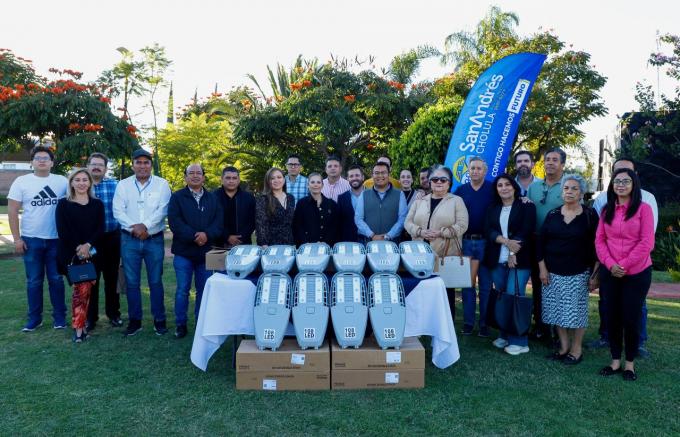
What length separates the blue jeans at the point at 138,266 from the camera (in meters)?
5.09

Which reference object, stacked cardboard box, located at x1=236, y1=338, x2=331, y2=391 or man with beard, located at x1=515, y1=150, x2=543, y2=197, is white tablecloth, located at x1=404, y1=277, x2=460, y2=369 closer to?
stacked cardboard box, located at x1=236, y1=338, x2=331, y2=391

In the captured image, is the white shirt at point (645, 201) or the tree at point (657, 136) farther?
the tree at point (657, 136)

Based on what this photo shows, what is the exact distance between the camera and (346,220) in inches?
216

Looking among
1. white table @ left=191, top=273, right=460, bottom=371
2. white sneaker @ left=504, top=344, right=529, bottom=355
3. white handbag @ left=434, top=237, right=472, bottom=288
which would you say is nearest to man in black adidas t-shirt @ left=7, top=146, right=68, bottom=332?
white table @ left=191, top=273, right=460, bottom=371

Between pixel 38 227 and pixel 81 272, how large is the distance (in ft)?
A: 2.51

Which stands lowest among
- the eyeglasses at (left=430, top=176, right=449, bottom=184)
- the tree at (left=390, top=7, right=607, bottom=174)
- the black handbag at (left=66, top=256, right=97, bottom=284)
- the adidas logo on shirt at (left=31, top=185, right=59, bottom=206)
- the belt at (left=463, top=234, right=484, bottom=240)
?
the black handbag at (left=66, top=256, right=97, bottom=284)

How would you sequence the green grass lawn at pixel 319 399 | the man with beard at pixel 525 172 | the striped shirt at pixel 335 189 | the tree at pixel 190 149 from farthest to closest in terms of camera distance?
the tree at pixel 190 149 → the striped shirt at pixel 335 189 → the man with beard at pixel 525 172 → the green grass lawn at pixel 319 399

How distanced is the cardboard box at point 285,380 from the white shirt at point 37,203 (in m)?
2.87

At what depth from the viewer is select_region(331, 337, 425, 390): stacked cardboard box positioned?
3.71 m

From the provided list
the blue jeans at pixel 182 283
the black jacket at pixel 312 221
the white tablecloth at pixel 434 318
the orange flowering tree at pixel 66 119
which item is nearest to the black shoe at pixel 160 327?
the blue jeans at pixel 182 283

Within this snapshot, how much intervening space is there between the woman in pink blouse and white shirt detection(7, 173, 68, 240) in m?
5.06

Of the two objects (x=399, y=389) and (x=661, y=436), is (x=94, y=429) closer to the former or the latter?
(x=399, y=389)

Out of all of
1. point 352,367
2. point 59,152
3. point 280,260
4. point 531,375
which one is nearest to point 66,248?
point 280,260

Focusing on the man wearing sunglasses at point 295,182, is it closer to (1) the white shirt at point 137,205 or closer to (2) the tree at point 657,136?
(1) the white shirt at point 137,205
